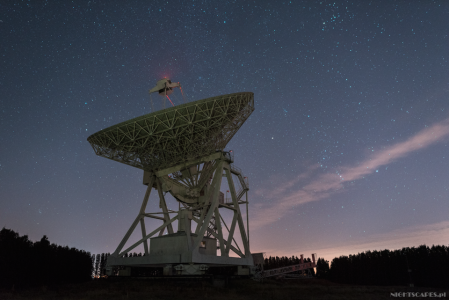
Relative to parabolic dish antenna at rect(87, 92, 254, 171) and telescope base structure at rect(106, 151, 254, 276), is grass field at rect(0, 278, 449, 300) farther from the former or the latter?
parabolic dish antenna at rect(87, 92, 254, 171)

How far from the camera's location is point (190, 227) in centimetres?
2922

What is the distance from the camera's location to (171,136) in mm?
27422

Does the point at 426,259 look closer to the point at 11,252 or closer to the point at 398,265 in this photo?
the point at 398,265

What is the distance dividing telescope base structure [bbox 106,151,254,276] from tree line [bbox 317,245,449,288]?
864 inches

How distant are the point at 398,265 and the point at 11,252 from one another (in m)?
46.7

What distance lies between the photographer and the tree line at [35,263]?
32.3m

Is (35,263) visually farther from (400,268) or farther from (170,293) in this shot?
(400,268)

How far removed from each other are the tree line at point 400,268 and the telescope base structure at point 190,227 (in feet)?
72.0

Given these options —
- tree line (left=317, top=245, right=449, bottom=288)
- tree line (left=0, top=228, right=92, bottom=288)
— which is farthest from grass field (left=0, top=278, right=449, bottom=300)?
tree line (left=317, top=245, right=449, bottom=288)

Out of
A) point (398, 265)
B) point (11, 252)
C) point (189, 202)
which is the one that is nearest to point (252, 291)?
point (189, 202)

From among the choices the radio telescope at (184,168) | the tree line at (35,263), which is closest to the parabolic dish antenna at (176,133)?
the radio telescope at (184,168)

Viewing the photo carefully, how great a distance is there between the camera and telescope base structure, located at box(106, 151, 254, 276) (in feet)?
82.1

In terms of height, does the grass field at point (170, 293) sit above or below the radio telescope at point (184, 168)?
below

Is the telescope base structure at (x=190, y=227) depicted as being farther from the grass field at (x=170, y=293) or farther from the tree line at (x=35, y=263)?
the tree line at (x=35, y=263)
